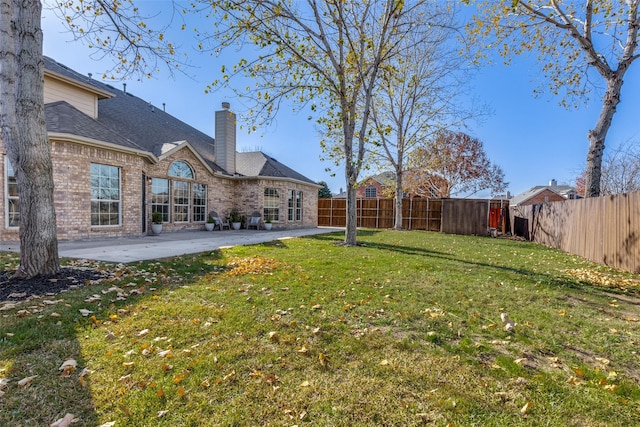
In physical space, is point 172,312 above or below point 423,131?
below

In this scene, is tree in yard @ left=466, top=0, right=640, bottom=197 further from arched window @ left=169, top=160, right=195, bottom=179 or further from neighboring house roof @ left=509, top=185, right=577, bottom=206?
neighboring house roof @ left=509, top=185, right=577, bottom=206

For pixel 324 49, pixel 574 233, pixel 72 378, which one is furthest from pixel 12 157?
pixel 574 233

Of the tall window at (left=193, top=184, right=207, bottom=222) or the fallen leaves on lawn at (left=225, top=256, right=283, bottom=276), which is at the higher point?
the tall window at (left=193, top=184, right=207, bottom=222)

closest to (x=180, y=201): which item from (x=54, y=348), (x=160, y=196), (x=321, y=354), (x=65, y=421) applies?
(x=160, y=196)

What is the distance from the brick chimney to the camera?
53.3 ft

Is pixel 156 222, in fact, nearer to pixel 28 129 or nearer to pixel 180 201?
pixel 180 201

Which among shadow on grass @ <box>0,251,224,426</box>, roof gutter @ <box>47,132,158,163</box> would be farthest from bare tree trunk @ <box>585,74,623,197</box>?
roof gutter @ <box>47,132,158,163</box>

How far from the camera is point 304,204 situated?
784 inches

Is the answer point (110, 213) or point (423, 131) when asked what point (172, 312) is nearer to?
point (110, 213)

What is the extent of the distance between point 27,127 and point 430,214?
1974 cm

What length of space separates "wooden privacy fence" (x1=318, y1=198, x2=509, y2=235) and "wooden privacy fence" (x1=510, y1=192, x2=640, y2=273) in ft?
12.8

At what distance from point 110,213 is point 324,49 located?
871 cm

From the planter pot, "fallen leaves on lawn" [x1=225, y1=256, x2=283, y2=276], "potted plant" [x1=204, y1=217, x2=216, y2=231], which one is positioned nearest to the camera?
"fallen leaves on lawn" [x1=225, y1=256, x2=283, y2=276]

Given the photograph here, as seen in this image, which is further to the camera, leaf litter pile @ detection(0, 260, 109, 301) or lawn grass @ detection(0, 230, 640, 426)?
leaf litter pile @ detection(0, 260, 109, 301)
